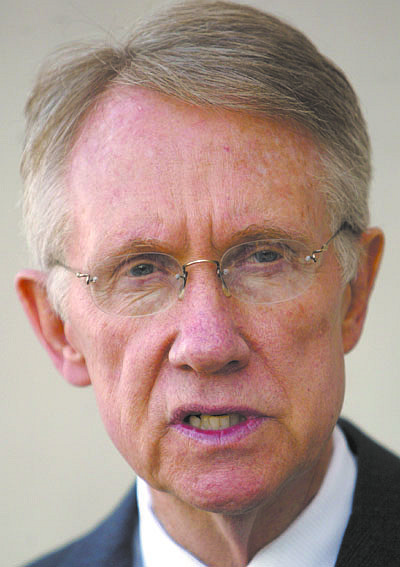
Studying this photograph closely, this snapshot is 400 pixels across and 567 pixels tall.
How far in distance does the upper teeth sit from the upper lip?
0.07 ft

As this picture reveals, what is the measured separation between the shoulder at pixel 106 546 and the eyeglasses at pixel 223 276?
85cm

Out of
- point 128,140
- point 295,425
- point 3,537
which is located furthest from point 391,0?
point 3,537

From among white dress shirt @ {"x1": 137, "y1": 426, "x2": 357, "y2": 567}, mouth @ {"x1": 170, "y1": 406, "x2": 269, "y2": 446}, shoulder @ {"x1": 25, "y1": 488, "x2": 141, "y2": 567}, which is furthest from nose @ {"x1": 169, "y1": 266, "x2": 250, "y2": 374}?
shoulder @ {"x1": 25, "y1": 488, "x2": 141, "y2": 567}

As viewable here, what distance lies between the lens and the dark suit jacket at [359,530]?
2.18 m

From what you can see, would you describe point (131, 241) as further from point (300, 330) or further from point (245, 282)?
point (300, 330)

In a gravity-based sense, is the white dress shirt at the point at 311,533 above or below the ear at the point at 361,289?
below

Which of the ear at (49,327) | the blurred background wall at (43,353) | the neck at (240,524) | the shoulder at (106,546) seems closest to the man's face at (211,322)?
the neck at (240,524)

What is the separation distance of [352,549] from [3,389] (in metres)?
2.60

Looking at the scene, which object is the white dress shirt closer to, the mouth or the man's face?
the man's face

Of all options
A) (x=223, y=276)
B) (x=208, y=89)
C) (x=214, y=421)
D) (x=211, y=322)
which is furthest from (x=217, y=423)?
(x=208, y=89)

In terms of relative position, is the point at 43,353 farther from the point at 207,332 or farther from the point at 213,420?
the point at 207,332

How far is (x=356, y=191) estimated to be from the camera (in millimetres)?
2396

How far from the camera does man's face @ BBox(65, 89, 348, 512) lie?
2.06 metres

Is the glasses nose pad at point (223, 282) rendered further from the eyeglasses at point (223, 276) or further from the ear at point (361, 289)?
the ear at point (361, 289)
